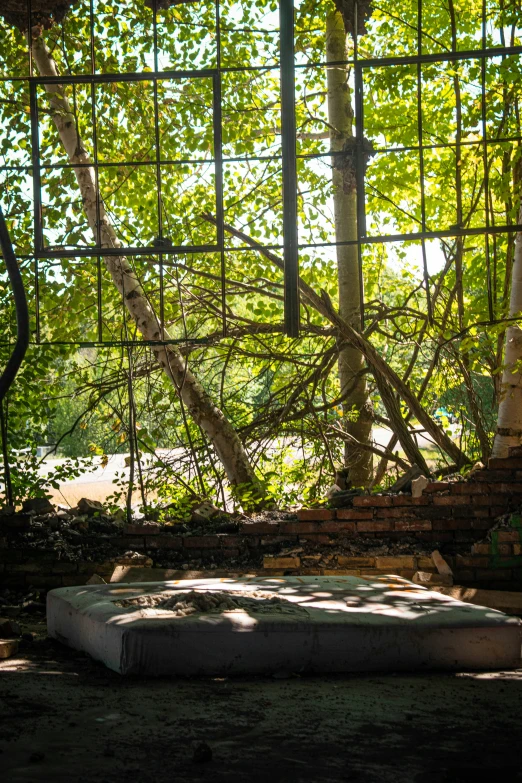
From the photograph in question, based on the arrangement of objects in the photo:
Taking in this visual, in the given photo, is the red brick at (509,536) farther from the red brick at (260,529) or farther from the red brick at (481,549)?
the red brick at (260,529)

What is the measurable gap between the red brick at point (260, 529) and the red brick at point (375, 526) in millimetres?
566

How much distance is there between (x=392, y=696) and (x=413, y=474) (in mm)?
2829

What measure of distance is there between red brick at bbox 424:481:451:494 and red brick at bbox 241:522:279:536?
1.03 metres

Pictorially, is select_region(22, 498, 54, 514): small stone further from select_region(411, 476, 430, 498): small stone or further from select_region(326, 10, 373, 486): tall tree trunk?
select_region(326, 10, 373, 486): tall tree trunk

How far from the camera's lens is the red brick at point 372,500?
18.2 ft

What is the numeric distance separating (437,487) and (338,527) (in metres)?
0.71

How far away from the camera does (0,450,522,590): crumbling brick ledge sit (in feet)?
17.4

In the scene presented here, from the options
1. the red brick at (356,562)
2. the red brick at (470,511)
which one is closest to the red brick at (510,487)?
the red brick at (470,511)

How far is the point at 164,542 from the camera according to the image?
5.69m

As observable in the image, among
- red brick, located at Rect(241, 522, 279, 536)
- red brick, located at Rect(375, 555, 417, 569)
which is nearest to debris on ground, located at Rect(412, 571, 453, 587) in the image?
red brick, located at Rect(375, 555, 417, 569)

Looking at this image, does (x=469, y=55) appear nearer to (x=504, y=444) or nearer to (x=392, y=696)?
(x=504, y=444)

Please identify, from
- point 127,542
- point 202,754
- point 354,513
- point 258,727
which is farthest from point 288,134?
point 202,754

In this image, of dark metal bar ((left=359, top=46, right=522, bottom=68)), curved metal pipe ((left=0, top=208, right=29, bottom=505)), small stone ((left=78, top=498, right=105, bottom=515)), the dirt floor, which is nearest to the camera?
curved metal pipe ((left=0, top=208, right=29, bottom=505))

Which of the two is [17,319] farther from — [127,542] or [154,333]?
[154,333]
